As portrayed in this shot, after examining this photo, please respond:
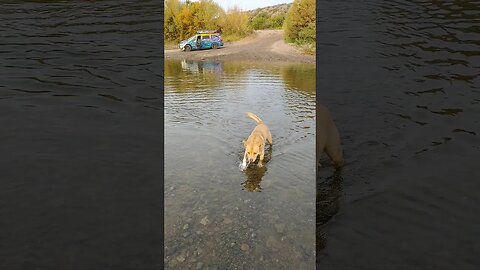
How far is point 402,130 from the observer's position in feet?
1.62

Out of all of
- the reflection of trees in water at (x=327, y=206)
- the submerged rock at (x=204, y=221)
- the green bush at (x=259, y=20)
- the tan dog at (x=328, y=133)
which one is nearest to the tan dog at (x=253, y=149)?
the submerged rock at (x=204, y=221)

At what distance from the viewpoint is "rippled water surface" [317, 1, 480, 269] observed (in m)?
0.42

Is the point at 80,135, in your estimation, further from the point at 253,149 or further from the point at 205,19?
the point at 253,149

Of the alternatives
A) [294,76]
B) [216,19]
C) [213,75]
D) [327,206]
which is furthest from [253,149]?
[294,76]

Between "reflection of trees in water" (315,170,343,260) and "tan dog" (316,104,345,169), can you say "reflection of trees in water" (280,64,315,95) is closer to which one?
"tan dog" (316,104,345,169)

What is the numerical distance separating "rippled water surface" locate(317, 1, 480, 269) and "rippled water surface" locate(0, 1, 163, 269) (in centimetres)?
31

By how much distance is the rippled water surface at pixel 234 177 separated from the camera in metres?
1.54

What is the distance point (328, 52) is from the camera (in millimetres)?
583

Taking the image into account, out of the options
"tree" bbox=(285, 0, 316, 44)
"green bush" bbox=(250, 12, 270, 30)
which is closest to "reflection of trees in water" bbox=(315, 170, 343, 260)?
"green bush" bbox=(250, 12, 270, 30)

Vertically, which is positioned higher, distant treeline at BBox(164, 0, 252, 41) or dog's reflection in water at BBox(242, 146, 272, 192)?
distant treeline at BBox(164, 0, 252, 41)

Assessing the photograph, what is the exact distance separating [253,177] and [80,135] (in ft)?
6.77

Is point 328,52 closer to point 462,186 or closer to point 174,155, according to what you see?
point 462,186

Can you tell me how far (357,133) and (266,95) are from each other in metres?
3.97

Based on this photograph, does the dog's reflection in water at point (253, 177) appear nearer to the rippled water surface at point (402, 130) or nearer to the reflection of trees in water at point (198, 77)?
the rippled water surface at point (402, 130)
